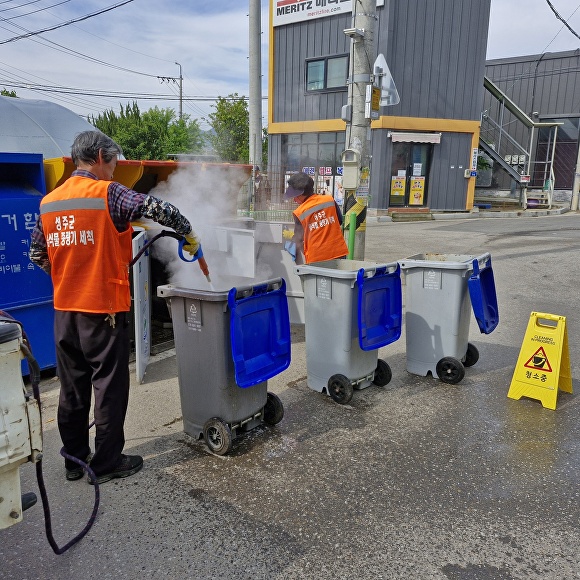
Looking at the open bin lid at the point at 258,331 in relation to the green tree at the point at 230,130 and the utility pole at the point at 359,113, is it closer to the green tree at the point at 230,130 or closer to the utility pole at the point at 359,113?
the utility pole at the point at 359,113

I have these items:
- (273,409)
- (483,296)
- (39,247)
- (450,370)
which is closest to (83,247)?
(39,247)

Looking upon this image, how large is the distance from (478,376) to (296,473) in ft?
7.79

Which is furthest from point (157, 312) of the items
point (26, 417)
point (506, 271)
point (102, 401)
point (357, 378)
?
point (506, 271)

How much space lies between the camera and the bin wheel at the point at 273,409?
3.73 m

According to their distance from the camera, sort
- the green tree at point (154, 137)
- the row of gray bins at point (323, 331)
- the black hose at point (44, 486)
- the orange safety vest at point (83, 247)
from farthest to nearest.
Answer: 1. the green tree at point (154, 137)
2. the row of gray bins at point (323, 331)
3. the orange safety vest at point (83, 247)
4. the black hose at point (44, 486)

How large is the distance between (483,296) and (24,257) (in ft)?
12.9

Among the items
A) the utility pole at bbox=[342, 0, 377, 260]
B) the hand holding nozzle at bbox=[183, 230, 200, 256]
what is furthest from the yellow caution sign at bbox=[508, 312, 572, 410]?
the hand holding nozzle at bbox=[183, 230, 200, 256]

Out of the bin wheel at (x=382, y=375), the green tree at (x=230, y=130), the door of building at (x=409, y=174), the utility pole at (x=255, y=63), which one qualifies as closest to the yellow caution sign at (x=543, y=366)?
the bin wheel at (x=382, y=375)

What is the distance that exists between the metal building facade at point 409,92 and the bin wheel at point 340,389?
1353cm

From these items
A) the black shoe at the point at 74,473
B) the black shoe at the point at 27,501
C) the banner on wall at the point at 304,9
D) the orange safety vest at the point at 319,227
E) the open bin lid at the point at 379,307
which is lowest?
the black shoe at the point at 74,473

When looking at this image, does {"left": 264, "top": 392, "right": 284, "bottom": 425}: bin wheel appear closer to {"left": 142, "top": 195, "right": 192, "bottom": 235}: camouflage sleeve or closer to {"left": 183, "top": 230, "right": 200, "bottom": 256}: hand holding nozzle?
{"left": 183, "top": 230, "right": 200, "bottom": 256}: hand holding nozzle

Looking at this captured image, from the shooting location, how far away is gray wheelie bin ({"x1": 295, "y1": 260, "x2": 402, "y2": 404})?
4.08 meters

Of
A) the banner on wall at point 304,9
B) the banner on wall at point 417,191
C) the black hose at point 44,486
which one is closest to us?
the black hose at point 44,486

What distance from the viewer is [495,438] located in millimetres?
3648
